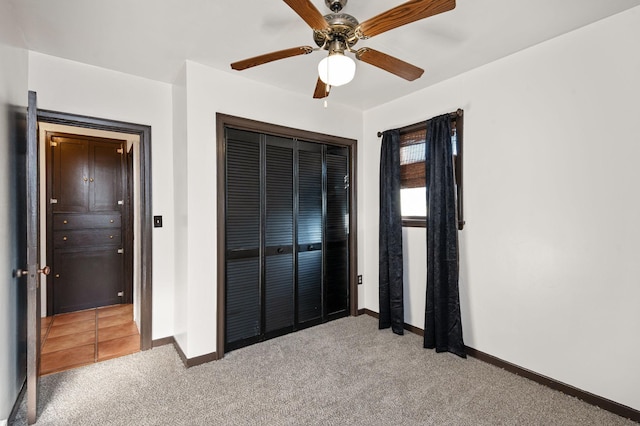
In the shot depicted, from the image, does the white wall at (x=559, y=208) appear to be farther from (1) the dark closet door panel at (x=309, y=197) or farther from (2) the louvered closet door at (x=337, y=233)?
(1) the dark closet door panel at (x=309, y=197)

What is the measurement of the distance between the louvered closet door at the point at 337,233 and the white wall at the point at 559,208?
132 centimetres

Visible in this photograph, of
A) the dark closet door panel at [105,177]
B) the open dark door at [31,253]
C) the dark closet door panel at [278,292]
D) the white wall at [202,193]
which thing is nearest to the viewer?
the open dark door at [31,253]

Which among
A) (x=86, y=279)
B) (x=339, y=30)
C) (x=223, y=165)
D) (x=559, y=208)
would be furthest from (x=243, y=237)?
(x=86, y=279)

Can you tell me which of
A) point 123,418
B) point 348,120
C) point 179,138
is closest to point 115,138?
point 179,138

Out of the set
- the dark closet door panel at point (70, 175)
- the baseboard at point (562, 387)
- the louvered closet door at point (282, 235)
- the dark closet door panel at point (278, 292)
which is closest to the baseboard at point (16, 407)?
the louvered closet door at point (282, 235)

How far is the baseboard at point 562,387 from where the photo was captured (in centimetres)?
188

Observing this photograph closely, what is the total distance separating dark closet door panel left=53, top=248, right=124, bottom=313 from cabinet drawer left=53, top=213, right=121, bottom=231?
326 mm

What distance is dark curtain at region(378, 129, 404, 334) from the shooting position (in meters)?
3.19

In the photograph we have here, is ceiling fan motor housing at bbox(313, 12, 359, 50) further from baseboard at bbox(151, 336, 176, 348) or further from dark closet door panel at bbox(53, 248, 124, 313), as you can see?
dark closet door panel at bbox(53, 248, 124, 313)

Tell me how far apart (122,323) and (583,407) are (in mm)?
4291

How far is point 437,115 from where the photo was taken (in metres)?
2.95

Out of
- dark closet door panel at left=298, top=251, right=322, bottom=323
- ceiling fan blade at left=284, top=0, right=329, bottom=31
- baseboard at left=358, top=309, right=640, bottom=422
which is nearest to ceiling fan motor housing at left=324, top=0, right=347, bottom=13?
ceiling fan blade at left=284, top=0, right=329, bottom=31

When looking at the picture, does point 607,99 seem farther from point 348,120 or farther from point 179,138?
point 179,138

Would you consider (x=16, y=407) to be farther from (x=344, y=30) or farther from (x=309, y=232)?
(x=344, y=30)
